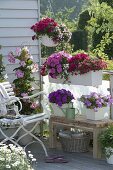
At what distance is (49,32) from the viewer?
6.11 m

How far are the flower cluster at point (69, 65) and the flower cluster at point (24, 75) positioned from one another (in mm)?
280

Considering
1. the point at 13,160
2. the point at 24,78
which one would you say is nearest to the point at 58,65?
the point at 24,78

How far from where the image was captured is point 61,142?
236 inches

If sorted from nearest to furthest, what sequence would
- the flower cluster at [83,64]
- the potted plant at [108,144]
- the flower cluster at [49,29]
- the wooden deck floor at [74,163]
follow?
Result: the wooden deck floor at [74,163], the potted plant at [108,144], the flower cluster at [83,64], the flower cluster at [49,29]

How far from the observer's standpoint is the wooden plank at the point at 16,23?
6.38 meters

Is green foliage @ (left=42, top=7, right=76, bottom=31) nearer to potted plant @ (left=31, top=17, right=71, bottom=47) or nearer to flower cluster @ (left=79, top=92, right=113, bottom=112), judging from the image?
potted plant @ (left=31, top=17, right=71, bottom=47)

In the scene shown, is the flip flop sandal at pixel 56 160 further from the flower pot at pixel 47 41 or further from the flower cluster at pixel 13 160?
the flower cluster at pixel 13 160

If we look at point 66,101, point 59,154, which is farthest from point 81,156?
point 66,101

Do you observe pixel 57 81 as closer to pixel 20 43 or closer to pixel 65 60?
pixel 65 60

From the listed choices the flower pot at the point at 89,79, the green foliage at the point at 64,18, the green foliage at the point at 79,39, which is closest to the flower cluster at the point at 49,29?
the flower pot at the point at 89,79

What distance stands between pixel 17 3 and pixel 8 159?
10.9 ft

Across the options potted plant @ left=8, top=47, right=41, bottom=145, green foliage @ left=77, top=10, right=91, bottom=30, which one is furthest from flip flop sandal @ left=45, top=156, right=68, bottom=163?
green foliage @ left=77, top=10, right=91, bottom=30

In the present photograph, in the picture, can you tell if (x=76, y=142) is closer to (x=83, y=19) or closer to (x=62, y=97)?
(x=62, y=97)

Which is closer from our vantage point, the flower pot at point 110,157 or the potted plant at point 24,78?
the flower pot at point 110,157
